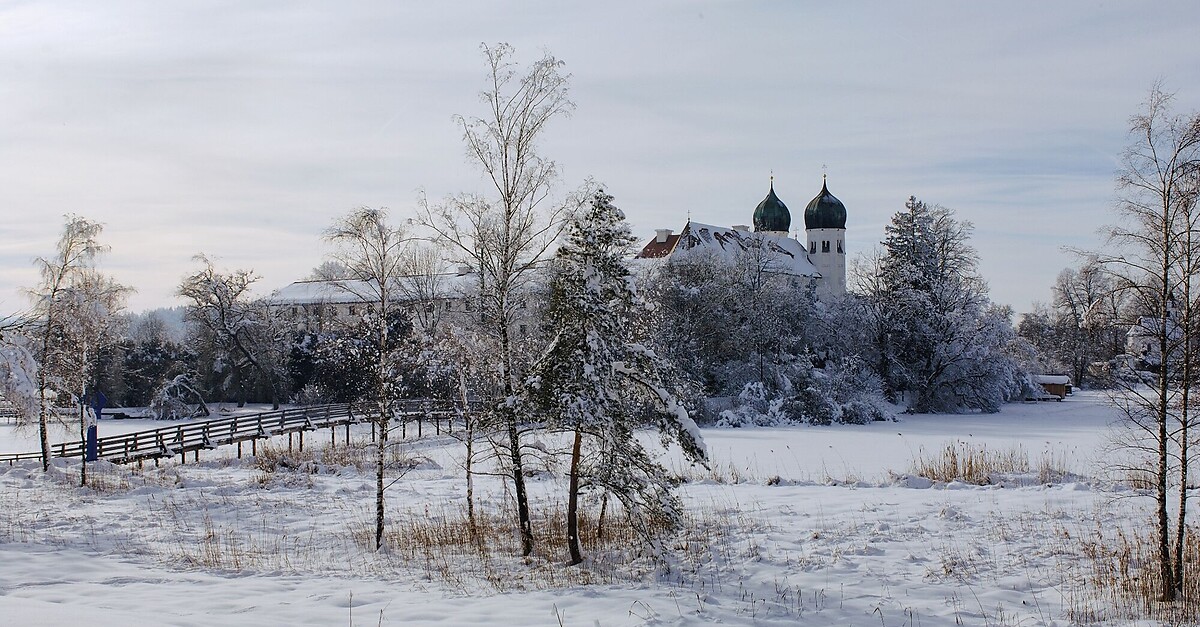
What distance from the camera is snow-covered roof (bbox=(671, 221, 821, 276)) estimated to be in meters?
48.9

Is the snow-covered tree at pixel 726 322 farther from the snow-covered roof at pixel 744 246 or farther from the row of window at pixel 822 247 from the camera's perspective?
the row of window at pixel 822 247

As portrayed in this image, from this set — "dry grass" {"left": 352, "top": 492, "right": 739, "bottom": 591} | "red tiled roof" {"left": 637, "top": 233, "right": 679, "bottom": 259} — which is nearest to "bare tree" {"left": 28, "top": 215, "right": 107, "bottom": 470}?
"dry grass" {"left": 352, "top": 492, "right": 739, "bottom": 591}

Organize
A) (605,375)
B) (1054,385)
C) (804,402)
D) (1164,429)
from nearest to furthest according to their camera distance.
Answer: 1. (1164,429)
2. (605,375)
3. (804,402)
4. (1054,385)

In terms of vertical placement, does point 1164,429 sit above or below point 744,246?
below

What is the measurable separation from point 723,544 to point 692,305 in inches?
1262

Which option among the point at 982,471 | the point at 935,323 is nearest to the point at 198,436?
the point at 982,471

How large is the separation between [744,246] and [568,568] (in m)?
40.0

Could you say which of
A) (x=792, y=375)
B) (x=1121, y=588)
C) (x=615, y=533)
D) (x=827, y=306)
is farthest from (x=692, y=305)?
(x=1121, y=588)

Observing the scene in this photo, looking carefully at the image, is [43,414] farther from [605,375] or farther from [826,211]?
[826,211]

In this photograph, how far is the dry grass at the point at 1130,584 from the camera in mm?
8594

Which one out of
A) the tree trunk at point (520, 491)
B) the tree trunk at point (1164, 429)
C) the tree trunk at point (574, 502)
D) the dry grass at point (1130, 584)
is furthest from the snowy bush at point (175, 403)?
the tree trunk at point (1164, 429)

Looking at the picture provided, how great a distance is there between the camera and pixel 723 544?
38.9ft

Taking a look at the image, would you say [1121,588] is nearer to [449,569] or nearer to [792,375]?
[449,569]

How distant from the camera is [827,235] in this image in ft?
258
